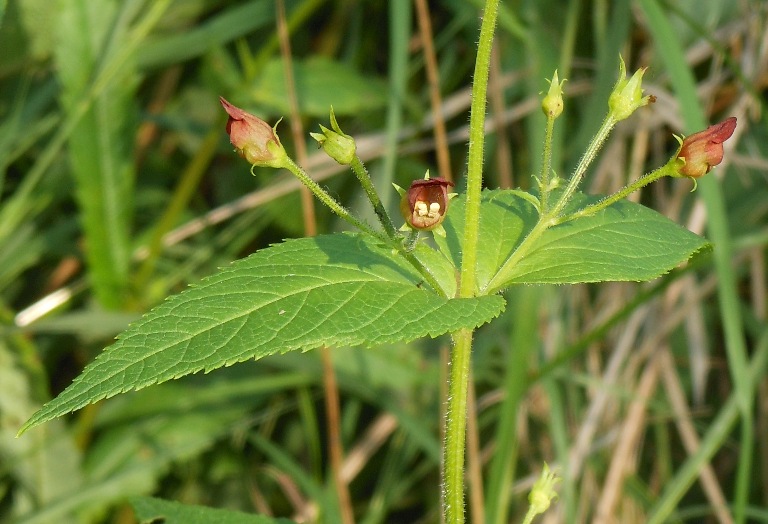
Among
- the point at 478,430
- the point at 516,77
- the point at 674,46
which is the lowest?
the point at 478,430

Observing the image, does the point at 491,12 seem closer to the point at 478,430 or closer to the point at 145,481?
the point at 145,481

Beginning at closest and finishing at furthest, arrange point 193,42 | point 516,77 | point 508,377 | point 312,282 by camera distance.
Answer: point 312,282
point 508,377
point 193,42
point 516,77

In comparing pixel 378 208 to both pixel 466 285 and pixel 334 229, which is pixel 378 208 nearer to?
pixel 466 285

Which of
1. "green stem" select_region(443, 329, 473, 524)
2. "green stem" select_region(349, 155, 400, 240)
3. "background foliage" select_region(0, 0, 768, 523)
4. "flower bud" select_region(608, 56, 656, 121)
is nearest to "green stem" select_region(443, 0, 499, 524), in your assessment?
"green stem" select_region(443, 329, 473, 524)

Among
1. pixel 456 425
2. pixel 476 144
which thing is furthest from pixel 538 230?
pixel 456 425

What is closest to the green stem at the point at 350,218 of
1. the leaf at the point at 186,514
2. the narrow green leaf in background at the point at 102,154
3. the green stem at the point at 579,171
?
Answer: the green stem at the point at 579,171

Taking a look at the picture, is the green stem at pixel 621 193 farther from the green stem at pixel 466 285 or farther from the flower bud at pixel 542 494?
the flower bud at pixel 542 494

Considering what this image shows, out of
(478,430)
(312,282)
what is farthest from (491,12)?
(478,430)
